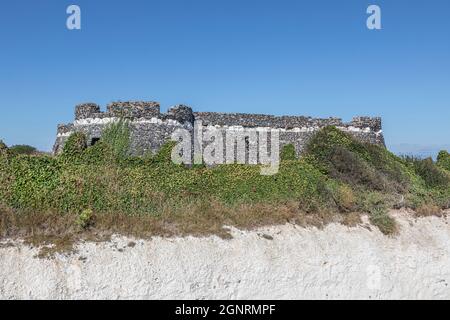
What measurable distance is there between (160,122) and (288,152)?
10.9 meters

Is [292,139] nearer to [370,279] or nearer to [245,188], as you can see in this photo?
[245,188]

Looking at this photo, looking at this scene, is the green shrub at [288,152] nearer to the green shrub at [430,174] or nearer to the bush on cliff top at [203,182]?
the bush on cliff top at [203,182]

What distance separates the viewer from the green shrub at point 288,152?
110ft

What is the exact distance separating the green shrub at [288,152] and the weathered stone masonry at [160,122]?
0.41 m

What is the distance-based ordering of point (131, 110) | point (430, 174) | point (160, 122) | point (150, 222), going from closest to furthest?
1. point (150, 222)
2. point (131, 110)
3. point (160, 122)
4. point (430, 174)

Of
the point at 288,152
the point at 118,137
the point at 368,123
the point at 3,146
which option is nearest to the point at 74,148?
the point at 118,137

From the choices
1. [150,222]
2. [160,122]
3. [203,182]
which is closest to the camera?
[150,222]

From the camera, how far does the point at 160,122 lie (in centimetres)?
2744

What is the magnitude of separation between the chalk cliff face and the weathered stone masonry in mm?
10058

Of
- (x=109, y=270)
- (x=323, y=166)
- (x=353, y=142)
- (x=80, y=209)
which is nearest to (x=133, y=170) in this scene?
(x=80, y=209)

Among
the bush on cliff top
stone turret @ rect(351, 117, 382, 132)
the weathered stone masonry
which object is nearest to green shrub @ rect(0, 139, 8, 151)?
the bush on cliff top

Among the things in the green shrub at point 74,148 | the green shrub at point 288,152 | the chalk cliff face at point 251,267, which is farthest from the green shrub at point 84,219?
the green shrub at point 288,152

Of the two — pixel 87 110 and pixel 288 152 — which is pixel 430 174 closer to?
pixel 288 152

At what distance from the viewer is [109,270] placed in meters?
16.3
